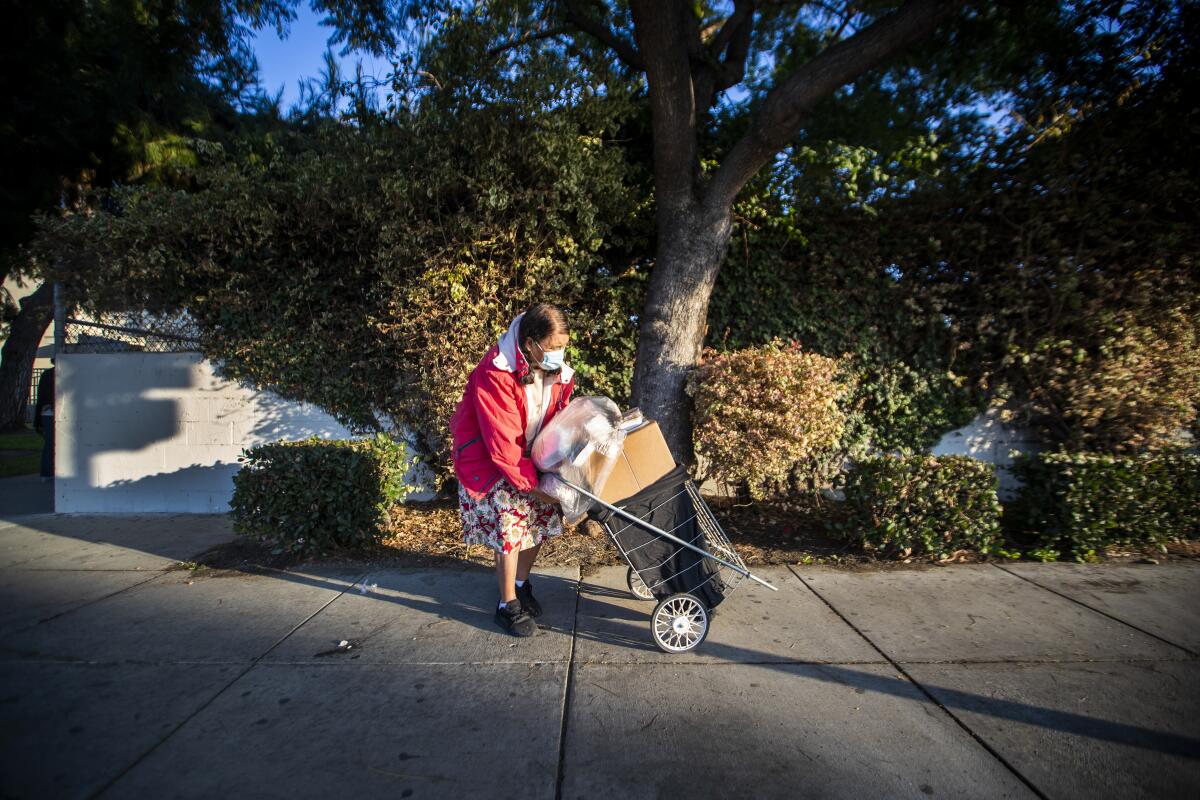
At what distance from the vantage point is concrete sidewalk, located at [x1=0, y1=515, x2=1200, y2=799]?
2207 millimetres

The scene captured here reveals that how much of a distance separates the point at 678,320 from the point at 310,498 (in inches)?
126

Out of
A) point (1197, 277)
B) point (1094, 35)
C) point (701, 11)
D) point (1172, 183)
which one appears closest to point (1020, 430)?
point (1197, 277)

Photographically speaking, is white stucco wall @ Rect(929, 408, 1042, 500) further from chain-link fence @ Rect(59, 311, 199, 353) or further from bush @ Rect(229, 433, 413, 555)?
chain-link fence @ Rect(59, 311, 199, 353)

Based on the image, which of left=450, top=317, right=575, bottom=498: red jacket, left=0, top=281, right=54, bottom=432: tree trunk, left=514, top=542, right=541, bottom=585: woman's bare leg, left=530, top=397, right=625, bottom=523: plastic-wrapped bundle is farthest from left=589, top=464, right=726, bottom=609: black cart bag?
left=0, top=281, right=54, bottom=432: tree trunk

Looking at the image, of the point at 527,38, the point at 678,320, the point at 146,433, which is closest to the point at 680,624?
the point at 678,320

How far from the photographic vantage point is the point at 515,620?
3330mm

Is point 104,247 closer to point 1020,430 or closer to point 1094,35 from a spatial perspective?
point 1020,430

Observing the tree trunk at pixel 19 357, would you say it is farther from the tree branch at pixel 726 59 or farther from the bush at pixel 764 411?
the bush at pixel 764 411

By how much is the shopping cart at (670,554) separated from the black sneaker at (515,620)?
0.66m

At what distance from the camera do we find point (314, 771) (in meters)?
2.23

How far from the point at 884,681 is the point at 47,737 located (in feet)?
11.6

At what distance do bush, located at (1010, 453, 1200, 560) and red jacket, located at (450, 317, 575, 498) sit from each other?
3.93 metres

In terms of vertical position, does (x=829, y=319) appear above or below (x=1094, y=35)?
below

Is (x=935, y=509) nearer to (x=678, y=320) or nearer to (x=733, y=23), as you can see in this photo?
(x=678, y=320)
